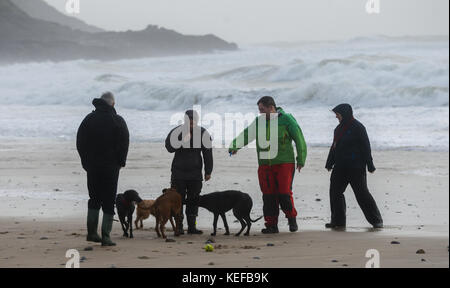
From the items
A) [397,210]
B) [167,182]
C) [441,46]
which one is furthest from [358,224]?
[441,46]

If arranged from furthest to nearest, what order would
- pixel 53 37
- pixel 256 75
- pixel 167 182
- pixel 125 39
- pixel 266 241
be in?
pixel 53 37 → pixel 125 39 → pixel 256 75 → pixel 167 182 → pixel 266 241

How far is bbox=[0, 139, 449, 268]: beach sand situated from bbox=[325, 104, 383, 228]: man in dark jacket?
285 millimetres

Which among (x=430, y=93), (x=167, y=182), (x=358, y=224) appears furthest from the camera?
(x=430, y=93)

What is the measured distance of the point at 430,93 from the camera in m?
30.1

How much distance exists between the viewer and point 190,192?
350 inches

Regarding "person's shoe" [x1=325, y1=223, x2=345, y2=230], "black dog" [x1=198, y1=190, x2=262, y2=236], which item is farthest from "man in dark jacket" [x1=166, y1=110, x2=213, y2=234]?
"person's shoe" [x1=325, y1=223, x2=345, y2=230]

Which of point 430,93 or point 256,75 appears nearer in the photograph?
point 430,93

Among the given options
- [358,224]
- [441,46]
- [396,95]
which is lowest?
[358,224]

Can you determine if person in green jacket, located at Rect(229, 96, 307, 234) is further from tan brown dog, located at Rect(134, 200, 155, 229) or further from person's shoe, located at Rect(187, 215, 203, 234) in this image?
tan brown dog, located at Rect(134, 200, 155, 229)

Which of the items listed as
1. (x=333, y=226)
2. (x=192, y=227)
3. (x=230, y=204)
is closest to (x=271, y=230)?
(x=230, y=204)

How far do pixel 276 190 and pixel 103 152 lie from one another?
2270 millimetres

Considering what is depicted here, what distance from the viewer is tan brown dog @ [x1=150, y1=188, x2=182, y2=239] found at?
27.8 feet

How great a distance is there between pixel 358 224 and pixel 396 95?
72.0 feet
